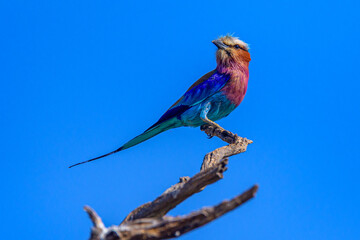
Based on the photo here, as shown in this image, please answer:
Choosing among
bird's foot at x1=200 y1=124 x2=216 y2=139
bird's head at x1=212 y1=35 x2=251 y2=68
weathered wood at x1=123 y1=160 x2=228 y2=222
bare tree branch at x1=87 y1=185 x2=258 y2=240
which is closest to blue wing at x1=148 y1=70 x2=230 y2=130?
bird's head at x1=212 y1=35 x2=251 y2=68

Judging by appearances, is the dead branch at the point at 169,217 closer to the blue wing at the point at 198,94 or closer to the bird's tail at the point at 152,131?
the bird's tail at the point at 152,131

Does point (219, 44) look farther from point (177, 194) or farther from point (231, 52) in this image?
point (177, 194)

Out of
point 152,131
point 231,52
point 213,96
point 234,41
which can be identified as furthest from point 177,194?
point 234,41

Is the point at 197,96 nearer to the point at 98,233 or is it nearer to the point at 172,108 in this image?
the point at 172,108

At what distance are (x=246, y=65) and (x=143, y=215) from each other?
99.7 inches

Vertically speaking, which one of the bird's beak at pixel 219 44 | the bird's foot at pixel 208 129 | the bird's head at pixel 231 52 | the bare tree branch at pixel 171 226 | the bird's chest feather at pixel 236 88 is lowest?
the bare tree branch at pixel 171 226

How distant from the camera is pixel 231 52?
5.25 metres

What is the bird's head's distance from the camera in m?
5.24

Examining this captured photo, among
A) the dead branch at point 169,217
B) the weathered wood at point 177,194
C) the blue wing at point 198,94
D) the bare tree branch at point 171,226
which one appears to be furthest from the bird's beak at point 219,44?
the bare tree branch at point 171,226

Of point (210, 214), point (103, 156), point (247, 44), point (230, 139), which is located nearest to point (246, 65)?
point (247, 44)

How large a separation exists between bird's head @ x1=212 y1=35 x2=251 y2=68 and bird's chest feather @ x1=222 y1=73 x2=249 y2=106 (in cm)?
18

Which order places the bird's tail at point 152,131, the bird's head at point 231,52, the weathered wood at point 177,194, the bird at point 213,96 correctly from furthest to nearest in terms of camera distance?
the bird's head at point 231,52 → the bird at point 213,96 → the bird's tail at point 152,131 → the weathered wood at point 177,194

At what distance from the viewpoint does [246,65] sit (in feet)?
17.4

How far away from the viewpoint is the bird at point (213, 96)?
503cm
